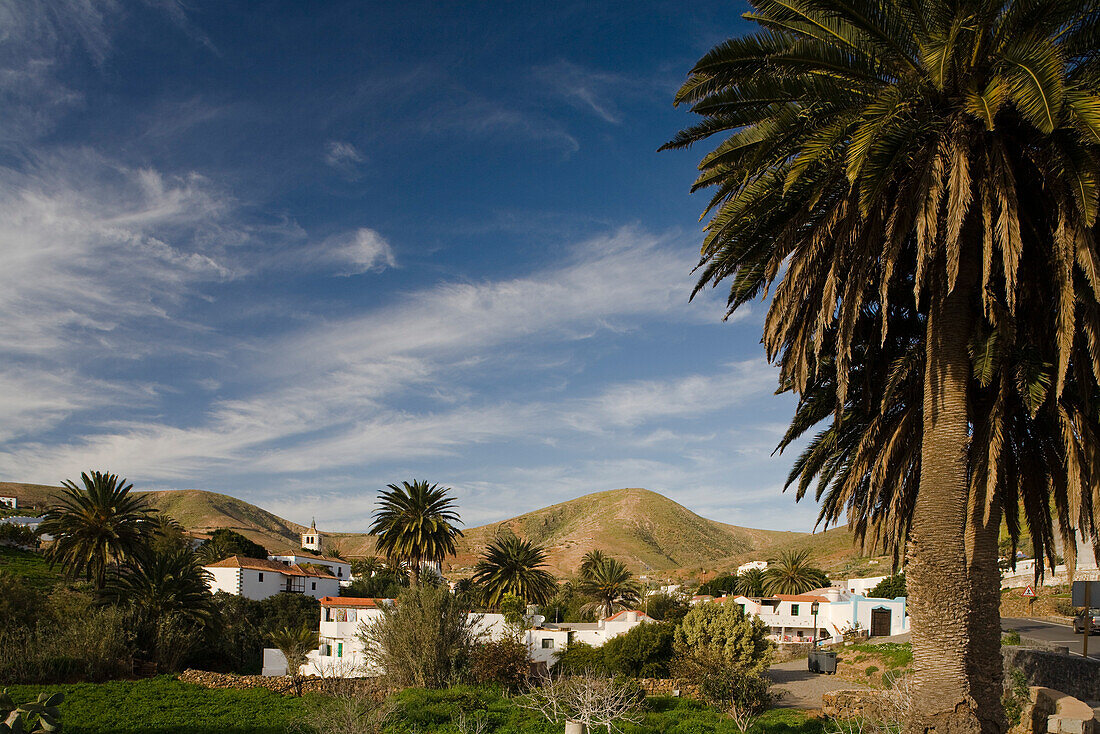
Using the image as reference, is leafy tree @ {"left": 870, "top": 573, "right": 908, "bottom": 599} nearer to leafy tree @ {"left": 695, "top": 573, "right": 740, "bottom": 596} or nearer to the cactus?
leafy tree @ {"left": 695, "top": 573, "right": 740, "bottom": 596}

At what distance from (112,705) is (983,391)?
28.4m

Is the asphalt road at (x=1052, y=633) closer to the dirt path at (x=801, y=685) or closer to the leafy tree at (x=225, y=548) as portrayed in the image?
the dirt path at (x=801, y=685)

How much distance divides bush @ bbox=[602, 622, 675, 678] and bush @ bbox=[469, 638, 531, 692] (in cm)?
661

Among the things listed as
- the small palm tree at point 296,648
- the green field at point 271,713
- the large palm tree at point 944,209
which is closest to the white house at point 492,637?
the small palm tree at point 296,648

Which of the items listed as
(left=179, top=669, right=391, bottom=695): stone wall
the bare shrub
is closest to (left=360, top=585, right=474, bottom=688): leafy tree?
(left=179, top=669, right=391, bottom=695): stone wall

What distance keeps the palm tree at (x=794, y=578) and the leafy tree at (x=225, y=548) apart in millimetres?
54513

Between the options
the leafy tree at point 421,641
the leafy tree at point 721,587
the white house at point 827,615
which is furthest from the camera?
the leafy tree at point 721,587

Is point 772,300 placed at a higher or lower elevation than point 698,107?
lower

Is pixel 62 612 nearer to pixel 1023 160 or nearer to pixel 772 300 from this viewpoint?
pixel 772 300

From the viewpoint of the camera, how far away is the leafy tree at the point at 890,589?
60688mm

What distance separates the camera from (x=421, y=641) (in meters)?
29.1

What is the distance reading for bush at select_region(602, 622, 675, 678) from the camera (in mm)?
37375

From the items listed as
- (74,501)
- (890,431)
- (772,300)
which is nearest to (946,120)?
(772,300)

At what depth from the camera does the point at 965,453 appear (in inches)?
373
